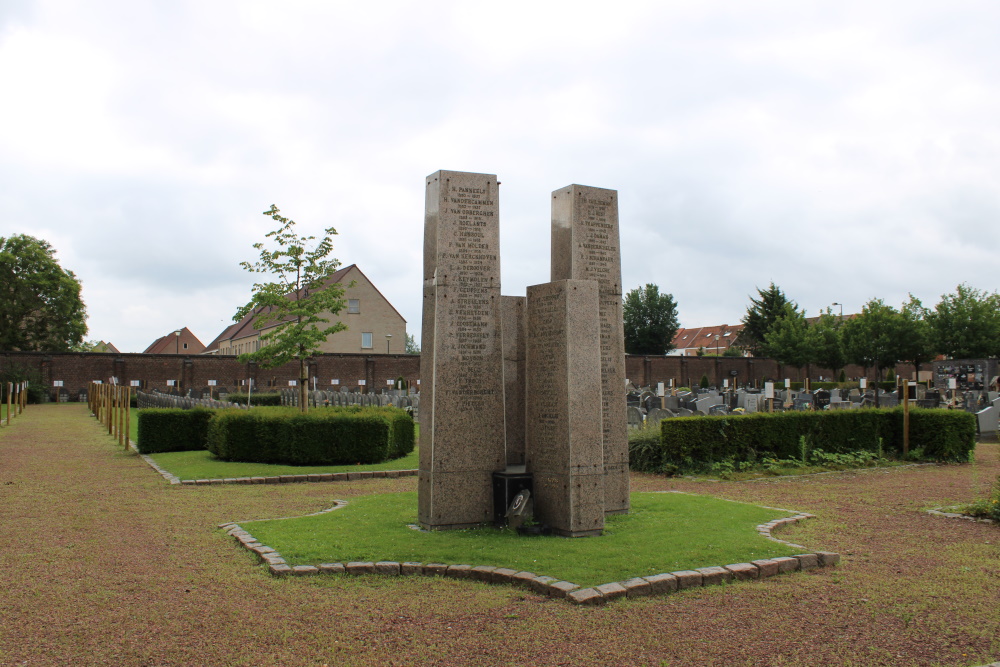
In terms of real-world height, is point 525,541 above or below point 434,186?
below

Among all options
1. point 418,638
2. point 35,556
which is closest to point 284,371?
point 35,556

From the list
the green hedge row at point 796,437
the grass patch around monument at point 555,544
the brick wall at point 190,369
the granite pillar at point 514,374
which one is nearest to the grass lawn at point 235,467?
the green hedge row at point 796,437

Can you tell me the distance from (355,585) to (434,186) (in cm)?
349

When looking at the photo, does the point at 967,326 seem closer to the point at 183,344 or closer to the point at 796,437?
the point at 796,437

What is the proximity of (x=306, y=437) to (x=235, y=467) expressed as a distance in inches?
46.0

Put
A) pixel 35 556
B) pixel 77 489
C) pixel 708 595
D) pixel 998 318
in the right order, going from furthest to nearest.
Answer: pixel 998 318, pixel 77 489, pixel 35 556, pixel 708 595

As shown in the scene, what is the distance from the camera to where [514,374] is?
282 inches

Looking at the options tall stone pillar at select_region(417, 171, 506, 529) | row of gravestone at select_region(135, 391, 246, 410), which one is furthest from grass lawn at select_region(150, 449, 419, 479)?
row of gravestone at select_region(135, 391, 246, 410)

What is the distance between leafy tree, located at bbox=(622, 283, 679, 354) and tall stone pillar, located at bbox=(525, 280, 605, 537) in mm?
59273

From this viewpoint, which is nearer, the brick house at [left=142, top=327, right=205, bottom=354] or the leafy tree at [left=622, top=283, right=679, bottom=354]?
the leafy tree at [left=622, top=283, right=679, bottom=354]

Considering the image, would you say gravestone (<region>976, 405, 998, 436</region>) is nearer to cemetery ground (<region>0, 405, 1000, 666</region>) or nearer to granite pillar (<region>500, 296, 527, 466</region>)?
cemetery ground (<region>0, 405, 1000, 666</region>)

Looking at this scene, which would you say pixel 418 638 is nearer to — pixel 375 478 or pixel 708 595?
pixel 708 595

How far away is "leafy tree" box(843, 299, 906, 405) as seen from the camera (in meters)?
44.1

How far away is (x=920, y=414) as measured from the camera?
43.0 ft
